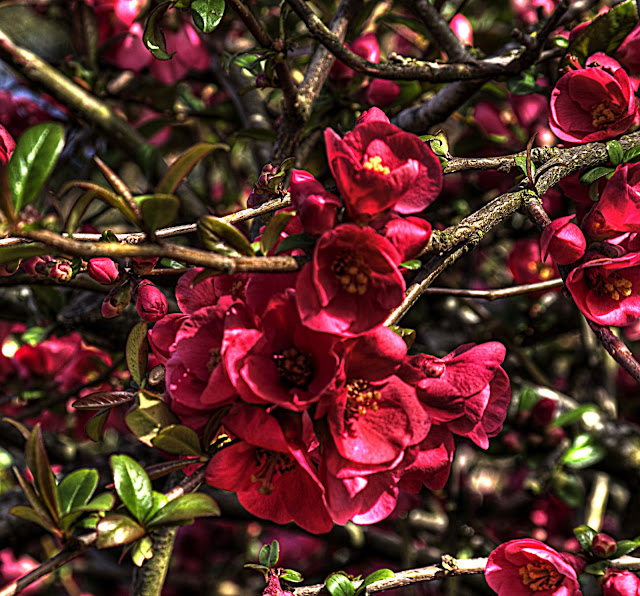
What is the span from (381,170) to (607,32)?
63cm

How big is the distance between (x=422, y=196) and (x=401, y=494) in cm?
114

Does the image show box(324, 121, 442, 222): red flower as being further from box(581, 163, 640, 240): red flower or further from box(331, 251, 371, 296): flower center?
box(581, 163, 640, 240): red flower

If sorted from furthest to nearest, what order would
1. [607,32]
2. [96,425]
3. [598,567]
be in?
[607,32] < [598,567] < [96,425]

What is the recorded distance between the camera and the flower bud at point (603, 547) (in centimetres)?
82

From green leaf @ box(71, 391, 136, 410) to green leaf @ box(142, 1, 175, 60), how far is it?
18.8 inches

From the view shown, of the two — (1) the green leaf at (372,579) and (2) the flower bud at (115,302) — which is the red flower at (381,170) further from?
(1) the green leaf at (372,579)

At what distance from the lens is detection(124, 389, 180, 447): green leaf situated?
1.88 ft

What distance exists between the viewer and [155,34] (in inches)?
35.5

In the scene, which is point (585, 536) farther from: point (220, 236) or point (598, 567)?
point (220, 236)

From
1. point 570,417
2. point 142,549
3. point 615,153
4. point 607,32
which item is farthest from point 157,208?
point 570,417

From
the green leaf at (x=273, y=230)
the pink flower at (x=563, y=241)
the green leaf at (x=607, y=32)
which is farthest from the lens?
the green leaf at (x=607, y=32)

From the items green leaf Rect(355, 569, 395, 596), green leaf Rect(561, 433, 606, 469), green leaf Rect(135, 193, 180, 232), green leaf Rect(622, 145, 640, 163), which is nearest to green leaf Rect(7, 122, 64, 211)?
green leaf Rect(135, 193, 180, 232)

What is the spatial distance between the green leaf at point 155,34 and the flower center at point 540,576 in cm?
80

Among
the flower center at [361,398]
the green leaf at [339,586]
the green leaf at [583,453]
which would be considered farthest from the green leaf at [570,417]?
the flower center at [361,398]
